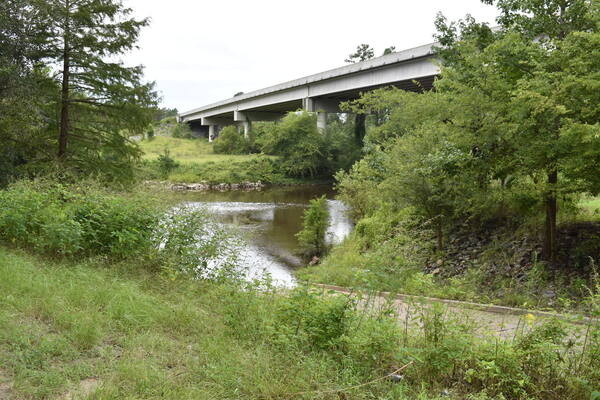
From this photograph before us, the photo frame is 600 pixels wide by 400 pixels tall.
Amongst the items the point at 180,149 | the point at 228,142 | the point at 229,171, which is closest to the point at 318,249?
the point at 229,171

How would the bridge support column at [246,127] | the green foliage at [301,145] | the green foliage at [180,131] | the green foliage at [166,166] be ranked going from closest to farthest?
the green foliage at [166,166]
the green foliage at [301,145]
the bridge support column at [246,127]
the green foliage at [180,131]

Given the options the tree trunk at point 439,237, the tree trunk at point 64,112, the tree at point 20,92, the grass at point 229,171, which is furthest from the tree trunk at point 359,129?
the tree at point 20,92

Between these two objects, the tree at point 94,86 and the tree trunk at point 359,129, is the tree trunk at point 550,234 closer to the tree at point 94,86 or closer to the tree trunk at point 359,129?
→ the tree at point 94,86

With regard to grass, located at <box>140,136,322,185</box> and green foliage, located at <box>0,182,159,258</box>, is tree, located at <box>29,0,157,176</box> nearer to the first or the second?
green foliage, located at <box>0,182,159,258</box>

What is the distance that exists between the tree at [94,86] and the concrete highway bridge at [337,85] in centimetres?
1109

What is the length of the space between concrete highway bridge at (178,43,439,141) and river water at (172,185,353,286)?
8753 mm

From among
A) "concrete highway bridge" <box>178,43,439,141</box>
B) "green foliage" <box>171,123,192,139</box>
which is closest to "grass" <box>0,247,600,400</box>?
"concrete highway bridge" <box>178,43,439,141</box>

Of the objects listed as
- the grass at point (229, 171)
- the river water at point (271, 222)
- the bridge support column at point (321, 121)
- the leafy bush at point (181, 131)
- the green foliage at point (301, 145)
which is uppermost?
the leafy bush at point (181, 131)

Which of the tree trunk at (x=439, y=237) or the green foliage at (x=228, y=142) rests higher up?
the green foliage at (x=228, y=142)

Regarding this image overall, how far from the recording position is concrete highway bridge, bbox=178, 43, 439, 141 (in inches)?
1006

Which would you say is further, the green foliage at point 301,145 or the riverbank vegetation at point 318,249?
the green foliage at point 301,145

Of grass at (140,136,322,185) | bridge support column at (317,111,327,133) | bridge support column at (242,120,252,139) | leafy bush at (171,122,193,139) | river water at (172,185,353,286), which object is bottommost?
river water at (172,185,353,286)

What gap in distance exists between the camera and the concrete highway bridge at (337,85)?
2556 cm

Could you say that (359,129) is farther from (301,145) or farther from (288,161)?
(288,161)
